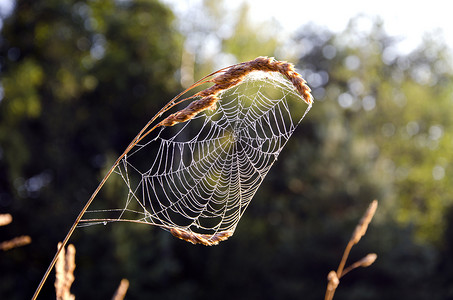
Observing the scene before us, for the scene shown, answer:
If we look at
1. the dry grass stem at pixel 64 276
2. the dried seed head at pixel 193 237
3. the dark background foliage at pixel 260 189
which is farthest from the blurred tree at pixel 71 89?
the dried seed head at pixel 193 237

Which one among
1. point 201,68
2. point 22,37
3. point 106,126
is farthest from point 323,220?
point 22,37

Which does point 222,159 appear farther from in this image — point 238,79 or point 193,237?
point 193,237

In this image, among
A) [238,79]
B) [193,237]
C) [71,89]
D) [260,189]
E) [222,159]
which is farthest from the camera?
[71,89]

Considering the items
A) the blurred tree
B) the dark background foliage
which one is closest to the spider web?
the dark background foliage

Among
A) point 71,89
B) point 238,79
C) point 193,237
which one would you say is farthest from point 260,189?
point 193,237

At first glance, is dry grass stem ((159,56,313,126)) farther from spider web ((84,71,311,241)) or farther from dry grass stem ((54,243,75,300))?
dry grass stem ((54,243,75,300))

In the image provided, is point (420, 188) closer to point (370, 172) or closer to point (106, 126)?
point (370, 172)
